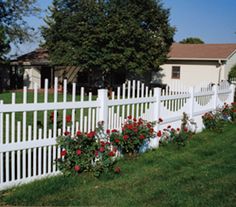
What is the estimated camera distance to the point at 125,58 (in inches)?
805

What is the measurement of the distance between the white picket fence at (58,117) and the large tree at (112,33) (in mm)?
11281

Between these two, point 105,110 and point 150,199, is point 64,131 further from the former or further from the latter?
point 150,199

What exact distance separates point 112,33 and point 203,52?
38.0 feet

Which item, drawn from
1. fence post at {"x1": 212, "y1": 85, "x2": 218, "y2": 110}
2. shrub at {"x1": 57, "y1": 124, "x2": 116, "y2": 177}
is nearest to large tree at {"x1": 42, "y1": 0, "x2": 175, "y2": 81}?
fence post at {"x1": 212, "y1": 85, "x2": 218, "y2": 110}

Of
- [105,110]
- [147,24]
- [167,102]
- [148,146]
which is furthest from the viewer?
[147,24]

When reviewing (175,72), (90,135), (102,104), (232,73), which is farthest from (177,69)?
(90,135)

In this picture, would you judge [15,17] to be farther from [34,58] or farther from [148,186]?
[148,186]

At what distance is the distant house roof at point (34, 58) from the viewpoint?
28438mm

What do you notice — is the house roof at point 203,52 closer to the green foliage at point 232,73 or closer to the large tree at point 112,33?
the green foliage at point 232,73

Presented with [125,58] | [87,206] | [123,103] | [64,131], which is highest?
[125,58]

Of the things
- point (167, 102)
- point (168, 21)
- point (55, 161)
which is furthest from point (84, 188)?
point (168, 21)

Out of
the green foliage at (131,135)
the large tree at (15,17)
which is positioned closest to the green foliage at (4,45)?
the large tree at (15,17)

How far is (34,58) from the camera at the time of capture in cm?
2961

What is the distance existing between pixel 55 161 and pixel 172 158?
2545 millimetres
